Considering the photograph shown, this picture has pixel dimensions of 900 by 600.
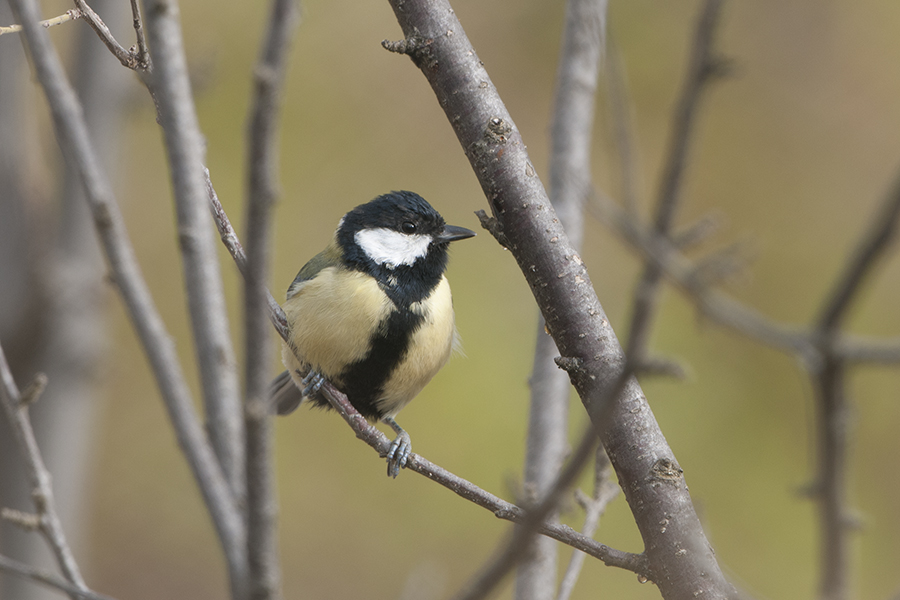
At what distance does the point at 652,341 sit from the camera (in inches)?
153

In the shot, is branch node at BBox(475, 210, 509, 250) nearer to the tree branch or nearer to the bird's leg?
the tree branch

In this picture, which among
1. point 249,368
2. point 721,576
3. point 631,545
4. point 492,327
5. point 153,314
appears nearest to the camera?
point 249,368

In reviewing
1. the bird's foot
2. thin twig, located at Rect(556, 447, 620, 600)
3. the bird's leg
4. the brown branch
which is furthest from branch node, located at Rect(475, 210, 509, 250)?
the bird's foot

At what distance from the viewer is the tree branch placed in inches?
Result: 47.7

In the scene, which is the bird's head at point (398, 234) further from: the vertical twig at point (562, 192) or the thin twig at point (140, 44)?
the thin twig at point (140, 44)

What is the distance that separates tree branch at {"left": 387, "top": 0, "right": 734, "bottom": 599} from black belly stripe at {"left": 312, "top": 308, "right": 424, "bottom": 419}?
95cm

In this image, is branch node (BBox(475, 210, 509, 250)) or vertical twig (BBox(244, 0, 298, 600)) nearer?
vertical twig (BBox(244, 0, 298, 600))

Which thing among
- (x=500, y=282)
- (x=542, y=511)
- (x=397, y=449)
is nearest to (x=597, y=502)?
(x=397, y=449)

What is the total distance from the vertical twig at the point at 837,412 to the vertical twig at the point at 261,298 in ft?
1.68

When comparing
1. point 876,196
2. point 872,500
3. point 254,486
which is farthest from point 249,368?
point 876,196

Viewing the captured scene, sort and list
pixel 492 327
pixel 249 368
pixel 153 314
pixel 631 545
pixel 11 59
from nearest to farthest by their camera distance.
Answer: pixel 249 368
pixel 153 314
pixel 11 59
pixel 631 545
pixel 492 327

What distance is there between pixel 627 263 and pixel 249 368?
3729 mm

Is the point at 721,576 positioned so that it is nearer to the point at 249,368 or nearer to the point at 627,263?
the point at 249,368

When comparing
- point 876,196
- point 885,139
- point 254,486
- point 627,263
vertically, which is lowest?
point 254,486
